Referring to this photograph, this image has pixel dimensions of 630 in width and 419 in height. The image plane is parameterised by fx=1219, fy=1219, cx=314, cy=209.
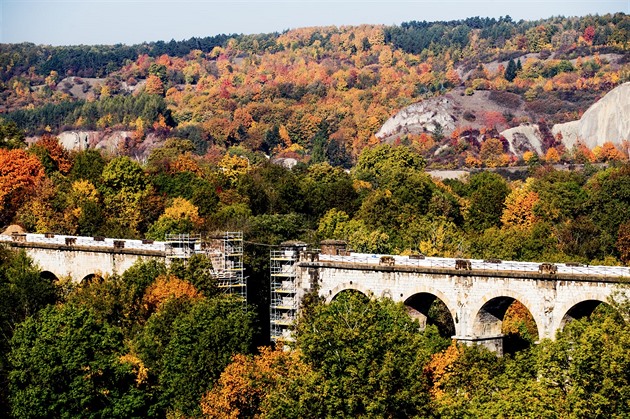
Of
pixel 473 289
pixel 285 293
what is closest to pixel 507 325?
pixel 473 289

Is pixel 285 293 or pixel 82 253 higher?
pixel 82 253

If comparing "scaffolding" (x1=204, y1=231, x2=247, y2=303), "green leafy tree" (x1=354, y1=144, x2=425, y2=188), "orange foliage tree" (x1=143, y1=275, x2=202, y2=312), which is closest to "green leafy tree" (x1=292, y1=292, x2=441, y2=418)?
"orange foliage tree" (x1=143, y1=275, x2=202, y2=312)

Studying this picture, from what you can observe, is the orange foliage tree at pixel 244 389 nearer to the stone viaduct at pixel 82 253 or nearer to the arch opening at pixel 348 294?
the arch opening at pixel 348 294

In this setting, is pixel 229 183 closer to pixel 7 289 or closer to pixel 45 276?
pixel 45 276

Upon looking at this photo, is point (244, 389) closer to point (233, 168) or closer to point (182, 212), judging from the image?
point (182, 212)

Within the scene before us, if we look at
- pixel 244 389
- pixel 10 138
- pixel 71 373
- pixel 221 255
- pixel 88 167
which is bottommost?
pixel 244 389

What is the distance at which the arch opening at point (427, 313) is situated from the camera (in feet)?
236

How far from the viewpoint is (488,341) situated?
229ft

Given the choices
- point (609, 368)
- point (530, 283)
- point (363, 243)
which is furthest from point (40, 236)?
point (609, 368)

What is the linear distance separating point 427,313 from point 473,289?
16.4ft

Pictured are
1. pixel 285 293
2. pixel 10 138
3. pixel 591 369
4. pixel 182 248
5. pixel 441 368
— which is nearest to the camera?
pixel 591 369

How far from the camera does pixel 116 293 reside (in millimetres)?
76188

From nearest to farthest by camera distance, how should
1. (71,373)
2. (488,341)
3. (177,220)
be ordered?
(71,373) → (488,341) → (177,220)

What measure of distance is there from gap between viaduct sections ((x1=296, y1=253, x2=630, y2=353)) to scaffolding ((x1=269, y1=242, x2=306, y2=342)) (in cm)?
105
